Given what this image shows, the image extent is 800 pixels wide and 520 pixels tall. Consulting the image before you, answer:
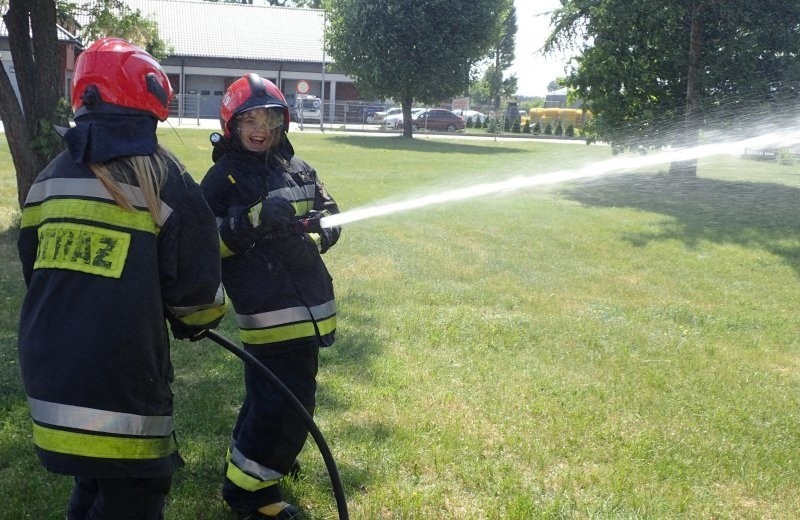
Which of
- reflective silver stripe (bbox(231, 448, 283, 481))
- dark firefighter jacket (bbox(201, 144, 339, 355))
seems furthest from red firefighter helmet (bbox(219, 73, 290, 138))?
reflective silver stripe (bbox(231, 448, 283, 481))

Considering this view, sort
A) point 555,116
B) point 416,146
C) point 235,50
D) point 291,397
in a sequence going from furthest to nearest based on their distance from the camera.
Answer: point 555,116 → point 235,50 → point 416,146 → point 291,397

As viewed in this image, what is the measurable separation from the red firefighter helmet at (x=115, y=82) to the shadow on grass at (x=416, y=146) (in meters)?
25.6

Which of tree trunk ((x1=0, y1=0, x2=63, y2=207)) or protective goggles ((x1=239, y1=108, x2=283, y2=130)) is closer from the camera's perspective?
protective goggles ((x1=239, y1=108, x2=283, y2=130))

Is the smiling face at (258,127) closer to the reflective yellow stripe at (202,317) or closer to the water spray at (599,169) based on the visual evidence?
the reflective yellow stripe at (202,317)

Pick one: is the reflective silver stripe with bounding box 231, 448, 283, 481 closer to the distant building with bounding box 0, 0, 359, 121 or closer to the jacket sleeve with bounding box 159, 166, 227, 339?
the jacket sleeve with bounding box 159, 166, 227, 339

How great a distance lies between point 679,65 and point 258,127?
15145 mm

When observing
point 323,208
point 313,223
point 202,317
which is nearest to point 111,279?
point 202,317

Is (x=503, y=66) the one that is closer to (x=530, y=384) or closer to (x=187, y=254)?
(x=530, y=384)

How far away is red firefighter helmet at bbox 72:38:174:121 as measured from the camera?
238 cm

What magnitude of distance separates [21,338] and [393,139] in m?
32.5

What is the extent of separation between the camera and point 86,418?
7.48 feet

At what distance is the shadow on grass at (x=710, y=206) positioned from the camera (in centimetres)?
1093

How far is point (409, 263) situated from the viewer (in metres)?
8.93

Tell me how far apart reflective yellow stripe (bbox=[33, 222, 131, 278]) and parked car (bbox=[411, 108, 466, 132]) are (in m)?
44.2
